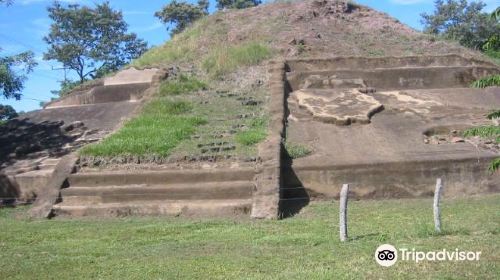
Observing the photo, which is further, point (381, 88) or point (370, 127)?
point (381, 88)

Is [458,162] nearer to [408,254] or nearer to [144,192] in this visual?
[408,254]

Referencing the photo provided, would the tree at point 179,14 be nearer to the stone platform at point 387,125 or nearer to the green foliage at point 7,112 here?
the green foliage at point 7,112

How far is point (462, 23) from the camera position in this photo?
96.2ft

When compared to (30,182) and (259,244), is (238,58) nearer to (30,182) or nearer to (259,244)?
(30,182)

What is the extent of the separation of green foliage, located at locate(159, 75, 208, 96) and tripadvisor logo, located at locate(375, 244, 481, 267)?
9919mm

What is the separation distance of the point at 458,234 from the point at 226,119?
278 inches

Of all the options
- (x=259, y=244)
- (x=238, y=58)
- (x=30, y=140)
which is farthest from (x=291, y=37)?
(x=259, y=244)

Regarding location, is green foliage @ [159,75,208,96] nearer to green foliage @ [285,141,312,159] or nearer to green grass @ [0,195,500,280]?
green foliage @ [285,141,312,159]

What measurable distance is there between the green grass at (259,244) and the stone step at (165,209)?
0.31 meters

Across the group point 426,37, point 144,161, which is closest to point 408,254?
point 144,161

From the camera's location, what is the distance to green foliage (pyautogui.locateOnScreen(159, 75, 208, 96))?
14.5 m

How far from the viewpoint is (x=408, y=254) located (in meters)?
5.48

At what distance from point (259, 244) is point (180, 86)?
28.9ft

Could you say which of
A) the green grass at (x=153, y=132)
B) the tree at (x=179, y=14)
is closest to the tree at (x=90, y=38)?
the tree at (x=179, y=14)
